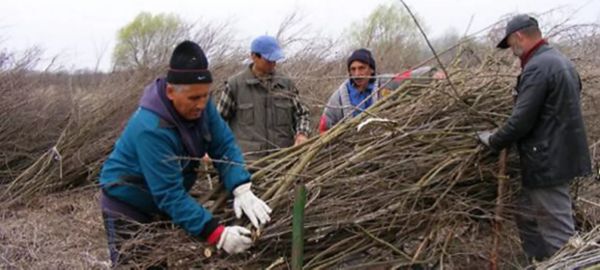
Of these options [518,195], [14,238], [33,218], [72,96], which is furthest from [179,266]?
[72,96]

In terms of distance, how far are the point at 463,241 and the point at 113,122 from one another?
662cm

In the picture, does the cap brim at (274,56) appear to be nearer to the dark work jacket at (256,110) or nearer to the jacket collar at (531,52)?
the dark work jacket at (256,110)

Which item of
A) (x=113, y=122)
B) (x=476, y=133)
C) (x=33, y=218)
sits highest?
(x=476, y=133)

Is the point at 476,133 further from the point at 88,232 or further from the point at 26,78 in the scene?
the point at 26,78

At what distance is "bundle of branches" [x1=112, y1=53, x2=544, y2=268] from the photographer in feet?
9.09

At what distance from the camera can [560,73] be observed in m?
3.29

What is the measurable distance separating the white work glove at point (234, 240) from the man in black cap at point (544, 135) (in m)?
1.29

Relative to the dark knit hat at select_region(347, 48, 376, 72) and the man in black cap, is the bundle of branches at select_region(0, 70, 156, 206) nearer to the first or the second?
the dark knit hat at select_region(347, 48, 376, 72)

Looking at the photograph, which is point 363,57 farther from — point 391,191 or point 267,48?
point 391,191

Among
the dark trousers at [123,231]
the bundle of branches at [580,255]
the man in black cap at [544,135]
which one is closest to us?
the bundle of branches at [580,255]

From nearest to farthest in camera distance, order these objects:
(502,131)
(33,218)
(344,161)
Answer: (344,161)
(502,131)
(33,218)

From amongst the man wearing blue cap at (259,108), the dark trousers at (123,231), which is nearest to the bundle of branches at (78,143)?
the man wearing blue cap at (259,108)

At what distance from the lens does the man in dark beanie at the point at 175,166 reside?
2.59m

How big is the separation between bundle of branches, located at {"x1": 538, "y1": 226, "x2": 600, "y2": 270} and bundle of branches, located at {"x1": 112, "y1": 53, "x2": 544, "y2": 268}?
0.57 meters
